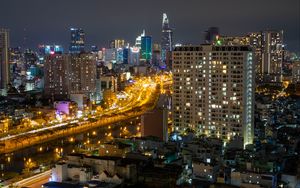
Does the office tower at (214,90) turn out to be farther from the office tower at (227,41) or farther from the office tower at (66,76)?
the office tower at (66,76)

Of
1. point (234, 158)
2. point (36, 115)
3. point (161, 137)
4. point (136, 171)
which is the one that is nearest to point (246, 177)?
point (234, 158)

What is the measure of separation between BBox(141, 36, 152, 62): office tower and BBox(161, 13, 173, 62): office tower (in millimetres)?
1457

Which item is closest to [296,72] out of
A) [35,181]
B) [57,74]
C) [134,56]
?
[57,74]

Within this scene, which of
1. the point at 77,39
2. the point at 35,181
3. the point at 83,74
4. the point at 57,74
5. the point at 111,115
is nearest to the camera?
the point at 35,181

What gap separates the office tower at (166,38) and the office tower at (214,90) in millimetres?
32701

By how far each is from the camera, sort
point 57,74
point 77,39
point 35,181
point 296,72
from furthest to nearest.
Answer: point 77,39
point 296,72
point 57,74
point 35,181


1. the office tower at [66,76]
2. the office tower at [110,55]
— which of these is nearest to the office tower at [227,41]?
the office tower at [66,76]

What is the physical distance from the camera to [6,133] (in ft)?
48.2

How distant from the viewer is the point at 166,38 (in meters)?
47.3

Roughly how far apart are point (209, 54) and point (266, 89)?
13665 millimetres

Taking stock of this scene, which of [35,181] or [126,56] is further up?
[126,56]

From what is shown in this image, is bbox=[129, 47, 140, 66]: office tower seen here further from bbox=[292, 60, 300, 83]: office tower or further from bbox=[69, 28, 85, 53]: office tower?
bbox=[292, 60, 300, 83]: office tower

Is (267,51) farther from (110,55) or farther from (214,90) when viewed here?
(214,90)

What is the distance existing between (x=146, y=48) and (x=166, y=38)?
299 centimetres
